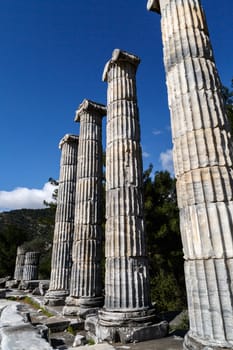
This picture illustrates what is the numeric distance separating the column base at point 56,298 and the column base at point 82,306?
75.1 inches

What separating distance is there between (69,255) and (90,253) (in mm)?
3012

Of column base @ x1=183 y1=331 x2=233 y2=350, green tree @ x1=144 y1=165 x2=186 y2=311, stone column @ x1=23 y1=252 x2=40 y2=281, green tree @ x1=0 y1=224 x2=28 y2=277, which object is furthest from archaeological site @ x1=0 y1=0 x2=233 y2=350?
green tree @ x1=0 y1=224 x2=28 y2=277

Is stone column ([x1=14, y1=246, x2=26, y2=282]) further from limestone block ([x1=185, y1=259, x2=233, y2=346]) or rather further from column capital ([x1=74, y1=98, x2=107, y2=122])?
limestone block ([x1=185, y1=259, x2=233, y2=346])

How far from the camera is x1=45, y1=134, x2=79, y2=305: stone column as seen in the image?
1158 centimetres

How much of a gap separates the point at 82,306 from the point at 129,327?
3.30 m

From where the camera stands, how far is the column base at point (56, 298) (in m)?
10.9

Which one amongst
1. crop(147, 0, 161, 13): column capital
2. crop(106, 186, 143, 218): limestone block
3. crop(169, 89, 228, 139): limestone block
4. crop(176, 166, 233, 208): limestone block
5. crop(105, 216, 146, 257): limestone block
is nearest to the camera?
crop(176, 166, 233, 208): limestone block

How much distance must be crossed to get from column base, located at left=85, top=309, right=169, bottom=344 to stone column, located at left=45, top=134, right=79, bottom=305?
212 inches

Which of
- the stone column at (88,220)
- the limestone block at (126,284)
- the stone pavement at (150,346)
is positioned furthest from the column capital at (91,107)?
the stone pavement at (150,346)

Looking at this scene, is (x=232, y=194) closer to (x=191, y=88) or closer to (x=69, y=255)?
(x=191, y=88)

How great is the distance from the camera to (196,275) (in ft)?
13.1

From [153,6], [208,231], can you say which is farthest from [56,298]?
[153,6]

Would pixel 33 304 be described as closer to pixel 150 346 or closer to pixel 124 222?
pixel 124 222

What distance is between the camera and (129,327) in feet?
19.9
